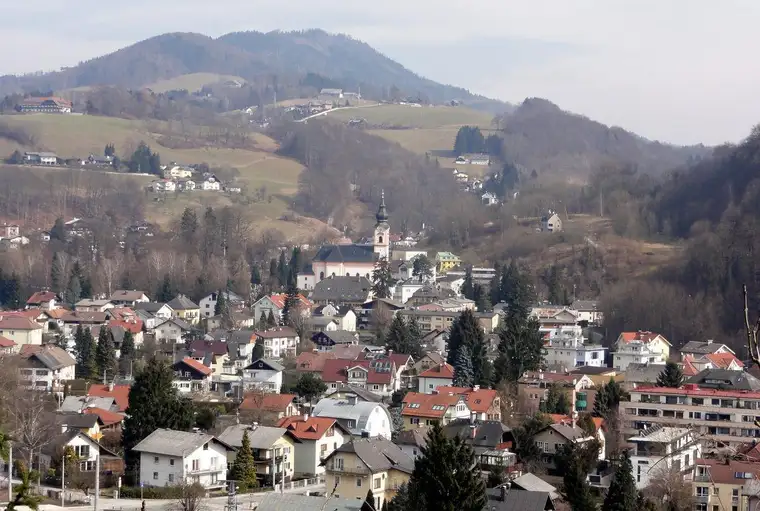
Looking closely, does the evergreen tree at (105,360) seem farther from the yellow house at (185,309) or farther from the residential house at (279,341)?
the yellow house at (185,309)

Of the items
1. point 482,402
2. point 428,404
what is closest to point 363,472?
point 428,404

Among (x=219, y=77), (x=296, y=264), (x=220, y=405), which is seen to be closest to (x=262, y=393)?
(x=220, y=405)

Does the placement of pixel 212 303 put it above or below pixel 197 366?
below

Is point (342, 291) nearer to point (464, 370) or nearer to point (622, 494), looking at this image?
point (464, 370)

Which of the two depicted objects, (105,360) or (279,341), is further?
(279,341)

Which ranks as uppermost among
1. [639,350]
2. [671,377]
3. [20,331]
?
[671,377]

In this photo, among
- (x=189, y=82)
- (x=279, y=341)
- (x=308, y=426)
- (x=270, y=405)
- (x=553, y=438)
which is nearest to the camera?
(x=308, y=426)

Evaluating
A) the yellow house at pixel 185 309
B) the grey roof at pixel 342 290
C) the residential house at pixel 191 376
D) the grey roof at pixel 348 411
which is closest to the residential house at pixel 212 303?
the yellow house at pixel 185 309
